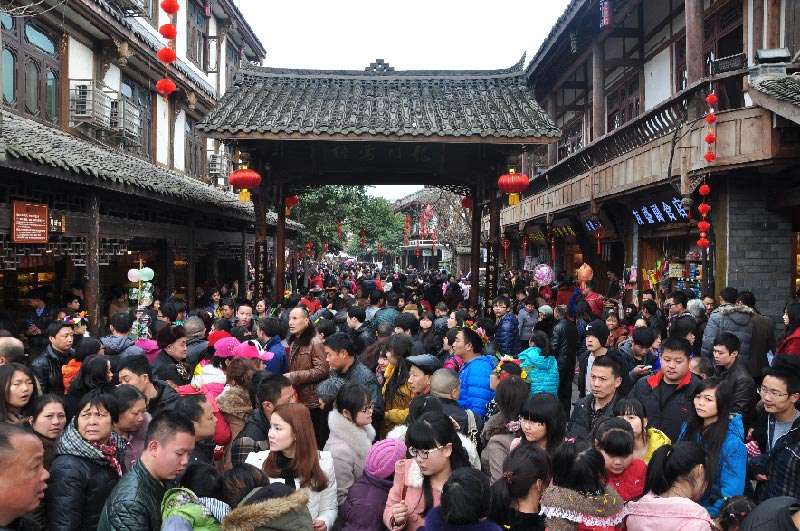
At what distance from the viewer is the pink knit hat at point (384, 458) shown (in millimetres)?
3676

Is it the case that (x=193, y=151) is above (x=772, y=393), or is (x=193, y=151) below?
above

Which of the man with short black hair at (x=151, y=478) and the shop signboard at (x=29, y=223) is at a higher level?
the shop signboard at (x=29, y=223)

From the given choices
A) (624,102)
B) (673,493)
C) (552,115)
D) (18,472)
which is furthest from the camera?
(552,115)

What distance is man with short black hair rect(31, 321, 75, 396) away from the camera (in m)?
6.07

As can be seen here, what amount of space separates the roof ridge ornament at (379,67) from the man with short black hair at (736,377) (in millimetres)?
10792

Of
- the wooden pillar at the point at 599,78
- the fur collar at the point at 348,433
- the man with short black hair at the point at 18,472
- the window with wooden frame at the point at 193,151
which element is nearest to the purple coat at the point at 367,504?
the fur collar at the point at 348,433

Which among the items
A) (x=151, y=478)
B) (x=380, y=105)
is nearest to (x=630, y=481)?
(x=151, y=478)

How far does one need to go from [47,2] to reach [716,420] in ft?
43.2

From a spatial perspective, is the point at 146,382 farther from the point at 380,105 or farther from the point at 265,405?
the point at 380,105

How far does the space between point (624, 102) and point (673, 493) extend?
1526 cm

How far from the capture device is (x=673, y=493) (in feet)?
11.0

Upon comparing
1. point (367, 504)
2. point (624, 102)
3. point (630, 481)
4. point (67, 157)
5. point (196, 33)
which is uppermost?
point (196, 33)

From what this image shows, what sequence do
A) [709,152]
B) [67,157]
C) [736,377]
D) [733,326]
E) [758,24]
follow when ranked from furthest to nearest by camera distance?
[758,24] < [709,152] < [67,157] < [733,326] < [736,377]

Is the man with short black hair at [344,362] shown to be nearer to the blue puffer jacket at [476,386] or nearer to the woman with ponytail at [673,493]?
the blue puffer jacket at [476,386]
